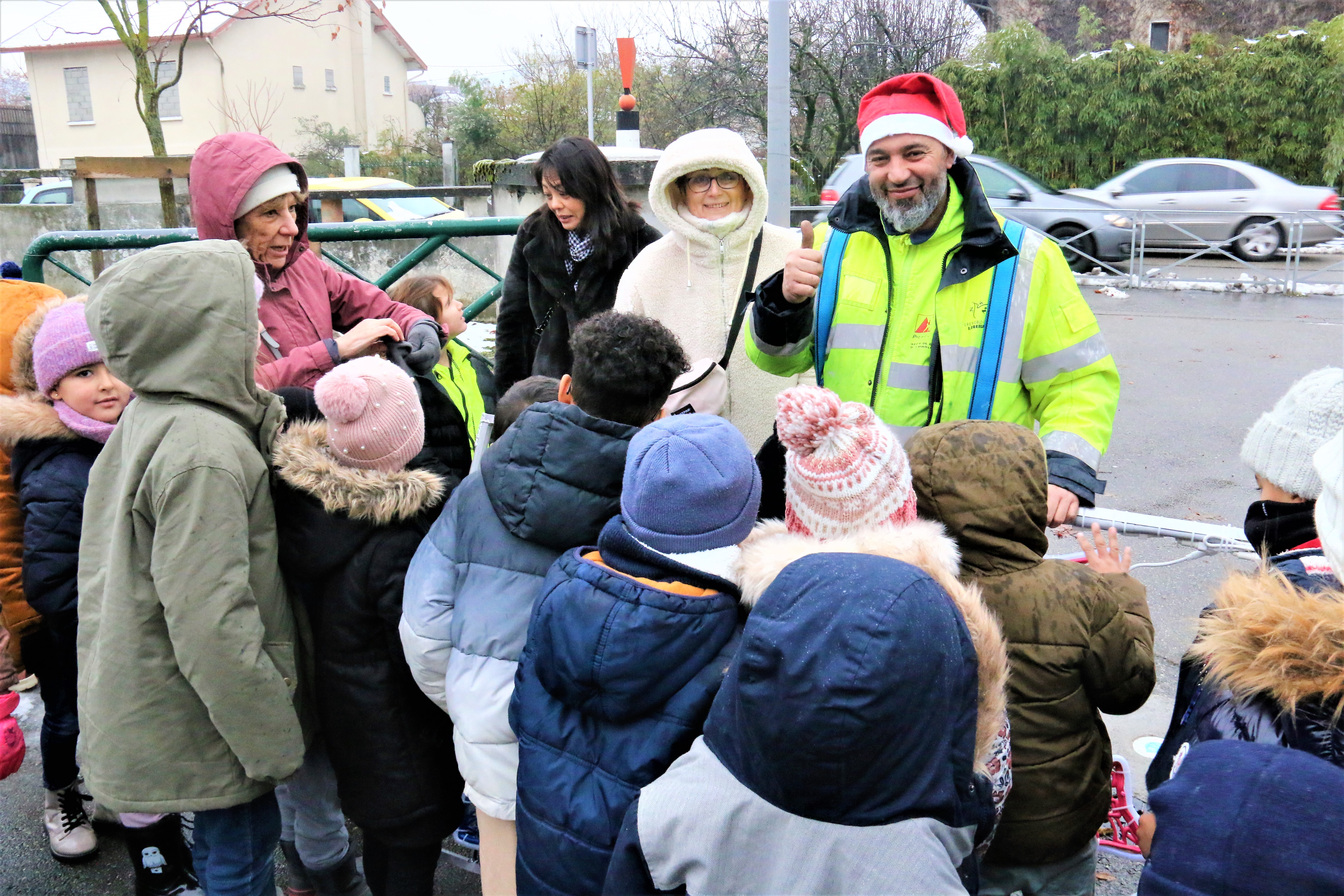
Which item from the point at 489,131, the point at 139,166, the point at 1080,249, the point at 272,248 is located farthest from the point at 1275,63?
the point at 272,248

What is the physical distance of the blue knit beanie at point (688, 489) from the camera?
176cm

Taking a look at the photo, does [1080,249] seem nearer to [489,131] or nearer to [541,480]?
[541,480]

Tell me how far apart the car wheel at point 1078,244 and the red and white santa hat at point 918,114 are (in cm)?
1227

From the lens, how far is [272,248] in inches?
115

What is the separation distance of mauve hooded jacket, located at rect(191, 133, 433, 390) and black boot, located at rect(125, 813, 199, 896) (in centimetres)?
115

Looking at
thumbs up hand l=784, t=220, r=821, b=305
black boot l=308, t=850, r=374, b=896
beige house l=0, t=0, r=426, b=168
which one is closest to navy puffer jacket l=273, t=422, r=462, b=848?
black boot l=308, t=850, r=374, b=896

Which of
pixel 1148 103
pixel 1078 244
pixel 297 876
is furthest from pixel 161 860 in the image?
pixel 1148 103

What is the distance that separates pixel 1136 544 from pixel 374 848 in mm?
3956

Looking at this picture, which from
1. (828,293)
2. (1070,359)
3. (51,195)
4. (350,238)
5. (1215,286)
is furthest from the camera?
(51,195)

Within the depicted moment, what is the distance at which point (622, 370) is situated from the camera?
2146mm

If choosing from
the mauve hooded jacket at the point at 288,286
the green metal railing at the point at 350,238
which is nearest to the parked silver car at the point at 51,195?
the green metal railing at the point at 350,238

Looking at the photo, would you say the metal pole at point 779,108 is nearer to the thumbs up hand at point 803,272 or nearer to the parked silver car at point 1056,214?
the thumbs up hand at point 803,272

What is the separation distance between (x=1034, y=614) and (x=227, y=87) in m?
34.5

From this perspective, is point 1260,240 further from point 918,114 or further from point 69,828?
point 69,828
